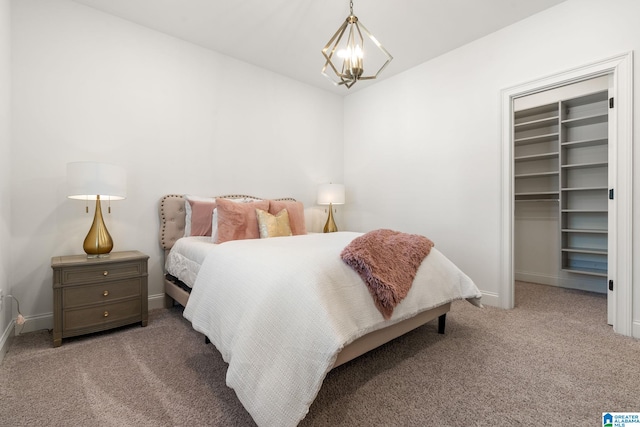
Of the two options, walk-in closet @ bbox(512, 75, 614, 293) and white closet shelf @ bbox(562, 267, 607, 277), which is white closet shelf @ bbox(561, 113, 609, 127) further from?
white closet shelf @ bbox(562, 267, 607, 277)

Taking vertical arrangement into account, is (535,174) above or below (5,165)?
above

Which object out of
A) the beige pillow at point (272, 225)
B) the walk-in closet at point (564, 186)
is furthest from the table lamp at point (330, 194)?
the walk-in closet at point (564, 186)

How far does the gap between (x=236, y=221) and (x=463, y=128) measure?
8.55 ft

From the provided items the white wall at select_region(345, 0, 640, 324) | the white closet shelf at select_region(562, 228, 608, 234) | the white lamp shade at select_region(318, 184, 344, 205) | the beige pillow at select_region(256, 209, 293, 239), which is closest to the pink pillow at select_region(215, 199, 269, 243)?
A: the beige pillow at select_region(256, 209, 293, 239)

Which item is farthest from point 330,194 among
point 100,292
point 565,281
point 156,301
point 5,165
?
point 565,281

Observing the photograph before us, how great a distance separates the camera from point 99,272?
2.18 m

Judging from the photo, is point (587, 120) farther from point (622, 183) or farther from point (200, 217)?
point (200, 217)

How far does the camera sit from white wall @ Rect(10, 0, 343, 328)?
2.30m

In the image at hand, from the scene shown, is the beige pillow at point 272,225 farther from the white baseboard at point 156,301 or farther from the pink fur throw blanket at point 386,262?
the white baseboard at point 156,301

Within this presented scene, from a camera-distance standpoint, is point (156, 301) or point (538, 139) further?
point (538, 139)

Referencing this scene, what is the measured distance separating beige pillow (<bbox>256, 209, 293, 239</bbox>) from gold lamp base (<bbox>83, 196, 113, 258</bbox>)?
122 cm

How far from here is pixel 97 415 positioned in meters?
1.36

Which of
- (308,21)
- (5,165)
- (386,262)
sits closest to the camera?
(386,262)

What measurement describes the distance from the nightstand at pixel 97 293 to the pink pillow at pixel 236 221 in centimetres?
67
